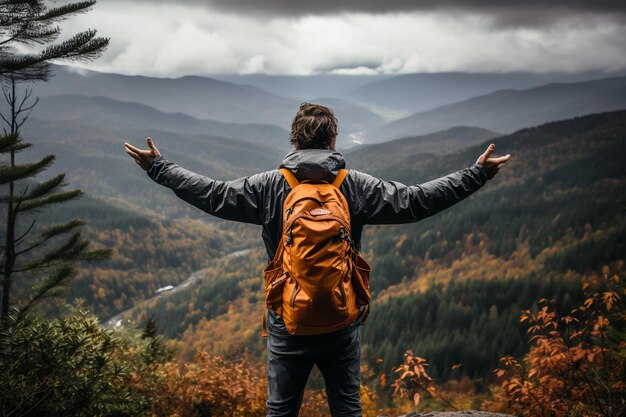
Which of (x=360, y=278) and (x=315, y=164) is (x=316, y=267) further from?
(x=315, y=164)

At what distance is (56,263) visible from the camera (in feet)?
46.6

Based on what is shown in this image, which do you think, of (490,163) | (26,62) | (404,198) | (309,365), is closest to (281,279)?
(309,365)

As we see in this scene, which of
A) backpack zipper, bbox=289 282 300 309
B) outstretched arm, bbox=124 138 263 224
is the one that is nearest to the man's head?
outstretched arm, bbox=124 138 263 224

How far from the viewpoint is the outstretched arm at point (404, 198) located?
3.38 m

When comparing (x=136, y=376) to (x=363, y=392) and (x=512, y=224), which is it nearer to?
(x=363, y=392)

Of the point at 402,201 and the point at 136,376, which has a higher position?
the point at 402,201

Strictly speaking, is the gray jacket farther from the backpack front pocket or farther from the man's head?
the backpack front pocket

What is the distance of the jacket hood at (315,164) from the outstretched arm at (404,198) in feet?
1.09

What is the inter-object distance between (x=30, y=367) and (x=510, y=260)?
3481 inches

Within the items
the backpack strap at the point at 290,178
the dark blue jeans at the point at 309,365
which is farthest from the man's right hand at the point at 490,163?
the dark blue jeans at the point at 309,365

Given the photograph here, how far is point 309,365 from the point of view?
3.32 m

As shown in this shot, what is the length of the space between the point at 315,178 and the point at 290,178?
8.9 inches

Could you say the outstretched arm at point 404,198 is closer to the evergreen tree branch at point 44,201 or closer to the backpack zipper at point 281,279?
the backpack zipper at point 281,279

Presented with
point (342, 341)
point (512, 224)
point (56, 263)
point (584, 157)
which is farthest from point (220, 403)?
point (584, 157)
